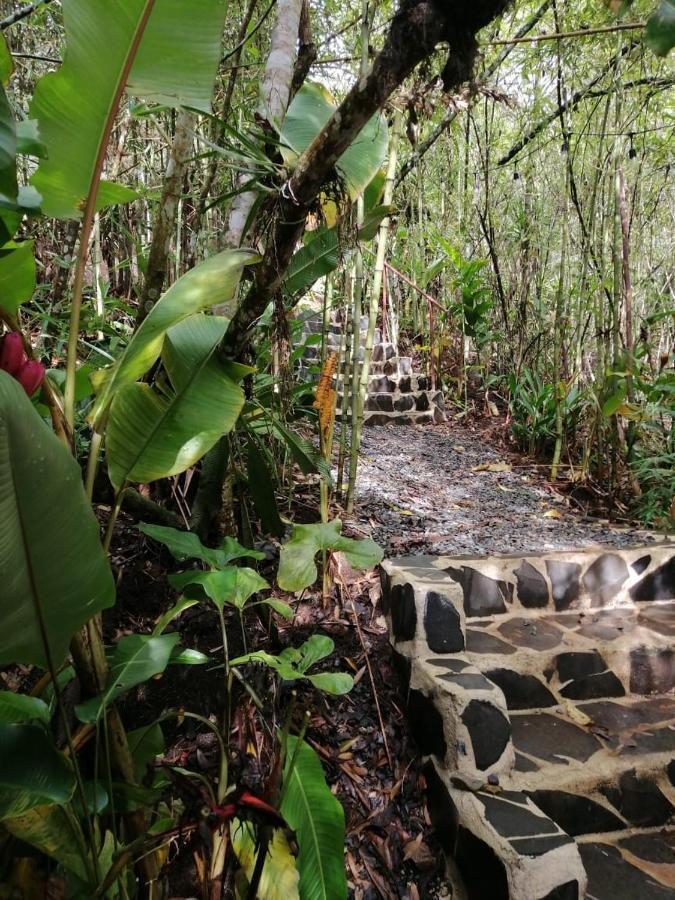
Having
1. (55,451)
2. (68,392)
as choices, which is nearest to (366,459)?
(68,392)

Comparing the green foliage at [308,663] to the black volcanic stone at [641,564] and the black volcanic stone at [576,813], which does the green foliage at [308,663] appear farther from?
the black volcanic stone at [641,564]

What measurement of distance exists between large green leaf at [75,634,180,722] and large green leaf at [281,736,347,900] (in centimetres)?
36

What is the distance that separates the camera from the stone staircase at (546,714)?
148 cm

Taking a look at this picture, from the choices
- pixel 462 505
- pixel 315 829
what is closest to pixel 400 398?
pixel 462 505

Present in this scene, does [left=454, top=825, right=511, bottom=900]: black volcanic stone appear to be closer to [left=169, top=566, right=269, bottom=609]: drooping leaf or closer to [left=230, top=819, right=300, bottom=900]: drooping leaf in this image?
[left=230, top=819, right=300, bottom=900]: drooping leaf

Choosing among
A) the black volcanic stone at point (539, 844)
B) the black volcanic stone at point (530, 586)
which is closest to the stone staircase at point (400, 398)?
the black volcanic stone at point (530, 586)

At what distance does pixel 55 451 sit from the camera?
2.15 feet

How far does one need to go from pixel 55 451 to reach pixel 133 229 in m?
3.31

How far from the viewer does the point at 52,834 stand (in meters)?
0.92

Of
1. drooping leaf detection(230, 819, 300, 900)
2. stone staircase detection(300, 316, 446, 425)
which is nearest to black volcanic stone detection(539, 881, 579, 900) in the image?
drooping leaf detection(230, 819, 300, 900)

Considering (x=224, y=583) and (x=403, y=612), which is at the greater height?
(x=224, y=583)

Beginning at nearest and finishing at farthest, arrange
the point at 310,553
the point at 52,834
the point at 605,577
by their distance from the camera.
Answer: the point at 52,834 → the point at 310,553 → the point at 605,577

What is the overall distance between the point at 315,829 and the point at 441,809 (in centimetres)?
61

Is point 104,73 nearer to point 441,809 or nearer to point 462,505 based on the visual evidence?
point 441,809
